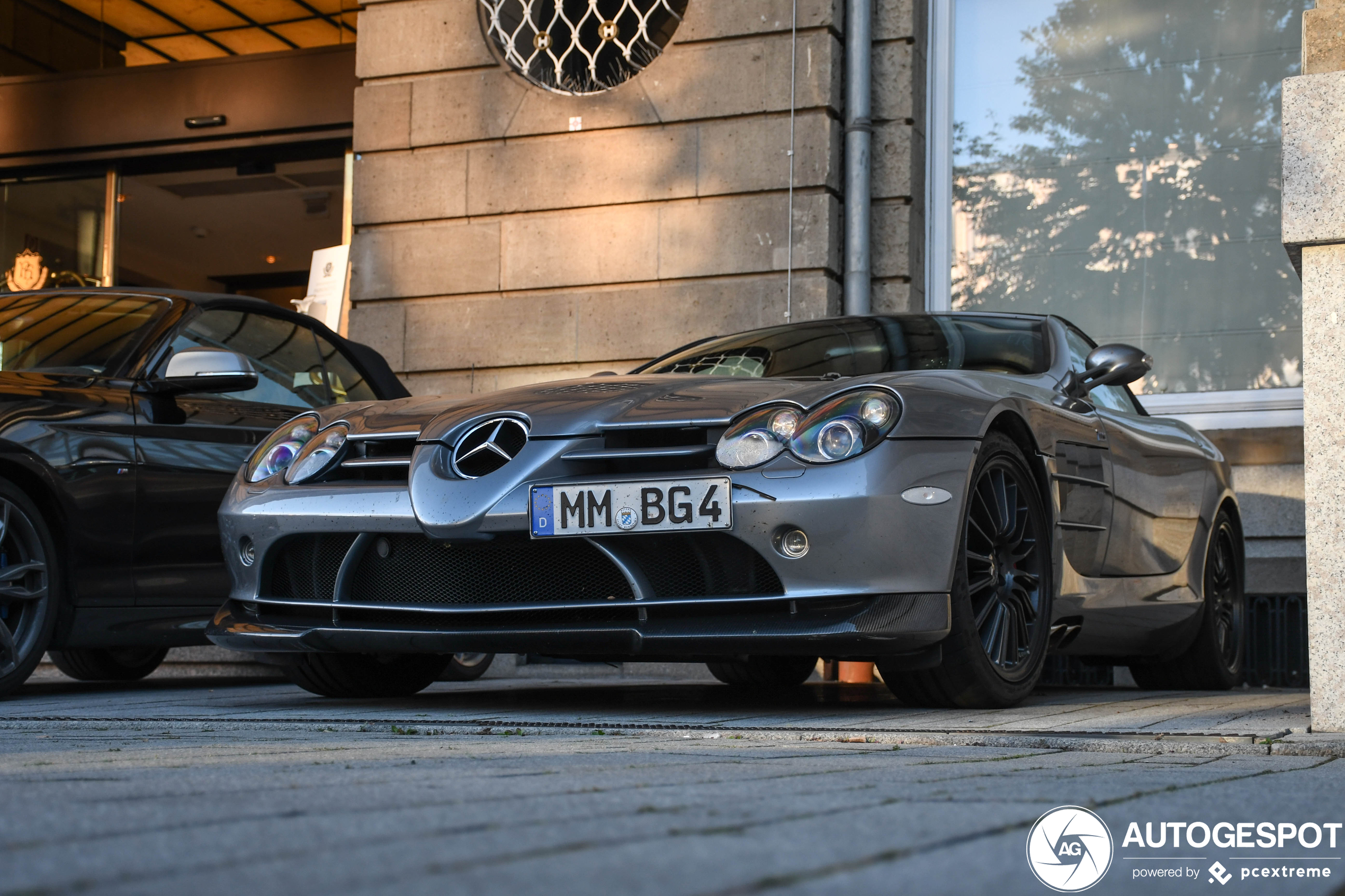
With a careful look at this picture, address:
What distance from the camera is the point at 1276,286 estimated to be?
846 cm

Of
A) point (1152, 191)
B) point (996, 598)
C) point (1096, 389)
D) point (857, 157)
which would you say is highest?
point (857, 157)

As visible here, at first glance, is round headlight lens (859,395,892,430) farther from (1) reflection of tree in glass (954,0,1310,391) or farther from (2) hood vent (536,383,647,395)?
(1) reflection of tree in glass (954,0,1310,391)

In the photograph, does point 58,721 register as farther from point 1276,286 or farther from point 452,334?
point 1276,286

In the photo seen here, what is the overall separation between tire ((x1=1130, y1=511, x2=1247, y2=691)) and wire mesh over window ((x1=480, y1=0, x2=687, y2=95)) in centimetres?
432

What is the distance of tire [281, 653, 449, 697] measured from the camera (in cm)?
486

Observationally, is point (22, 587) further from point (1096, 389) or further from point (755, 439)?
point (1096, 389)

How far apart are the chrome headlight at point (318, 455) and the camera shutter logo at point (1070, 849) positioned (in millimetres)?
2821

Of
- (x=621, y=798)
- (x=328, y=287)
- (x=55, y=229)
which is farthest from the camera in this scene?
(x=55, y=229)

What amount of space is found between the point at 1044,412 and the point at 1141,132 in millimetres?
4682

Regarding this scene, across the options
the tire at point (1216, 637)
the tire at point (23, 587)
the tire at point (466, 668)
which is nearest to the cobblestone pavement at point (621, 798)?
the tire at point (23, 587)

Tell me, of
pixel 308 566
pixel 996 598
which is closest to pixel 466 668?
pixel 308 566

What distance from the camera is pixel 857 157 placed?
28.3 ft

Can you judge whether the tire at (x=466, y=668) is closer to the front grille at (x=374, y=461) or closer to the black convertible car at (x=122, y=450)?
the black convertible car at (x=122, y=450)

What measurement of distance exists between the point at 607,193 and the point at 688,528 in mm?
5399
